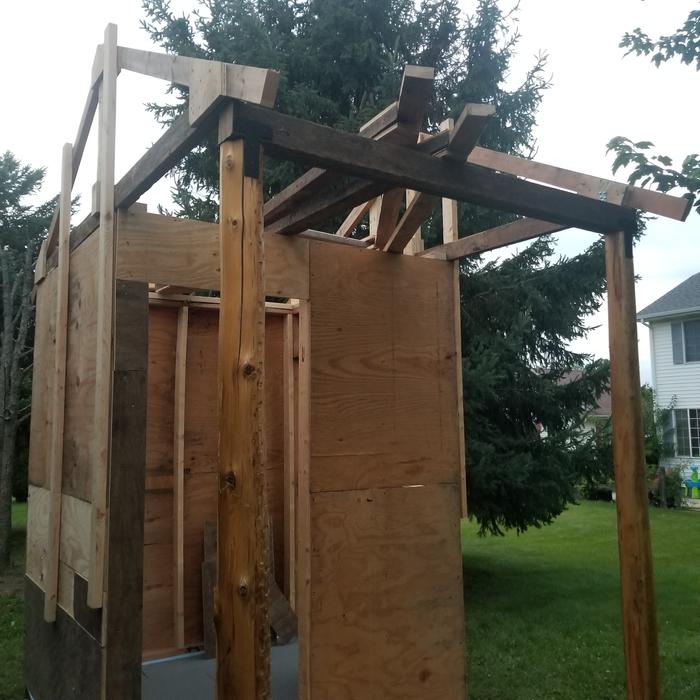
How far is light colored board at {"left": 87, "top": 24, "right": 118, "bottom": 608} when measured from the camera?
304cm

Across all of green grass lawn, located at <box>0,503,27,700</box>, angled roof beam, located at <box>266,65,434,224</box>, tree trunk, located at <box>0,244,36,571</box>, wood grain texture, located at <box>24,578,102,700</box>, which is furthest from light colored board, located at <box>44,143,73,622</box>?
tree trunk, located at <box>0,244,36,571</box>

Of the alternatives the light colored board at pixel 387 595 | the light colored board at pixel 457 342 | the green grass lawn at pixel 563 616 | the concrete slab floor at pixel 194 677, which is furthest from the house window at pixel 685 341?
the light colored board at pixel 387 595

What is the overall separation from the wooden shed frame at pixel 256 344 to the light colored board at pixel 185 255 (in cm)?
1

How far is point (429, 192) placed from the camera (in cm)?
285

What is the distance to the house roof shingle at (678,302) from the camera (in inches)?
687

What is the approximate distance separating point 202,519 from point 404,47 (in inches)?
234

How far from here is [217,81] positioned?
221cm

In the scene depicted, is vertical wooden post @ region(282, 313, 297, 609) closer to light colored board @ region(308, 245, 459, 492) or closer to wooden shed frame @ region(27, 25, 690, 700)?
wooden shed frame @ region(27, 25, 690, 700)

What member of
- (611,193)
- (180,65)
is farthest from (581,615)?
(180,65)

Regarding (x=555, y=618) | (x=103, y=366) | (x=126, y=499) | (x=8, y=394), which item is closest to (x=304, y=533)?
(x=126, y=499)

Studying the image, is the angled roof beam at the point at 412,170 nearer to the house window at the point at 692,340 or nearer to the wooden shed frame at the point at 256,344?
the wooden shed frame at the point at 256,344

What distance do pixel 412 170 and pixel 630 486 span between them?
176 centimetres

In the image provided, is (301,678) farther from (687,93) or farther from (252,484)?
(687,93)

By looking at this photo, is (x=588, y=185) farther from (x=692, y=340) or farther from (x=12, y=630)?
(x=692, y=340)
